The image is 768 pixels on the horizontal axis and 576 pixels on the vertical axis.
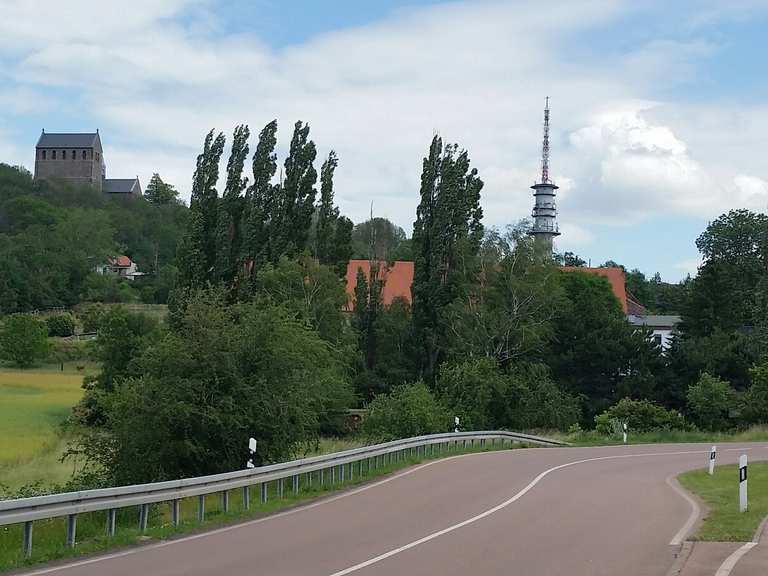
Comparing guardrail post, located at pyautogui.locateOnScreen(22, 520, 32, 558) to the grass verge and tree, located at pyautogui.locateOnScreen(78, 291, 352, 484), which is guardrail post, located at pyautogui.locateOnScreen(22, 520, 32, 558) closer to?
the grass verge

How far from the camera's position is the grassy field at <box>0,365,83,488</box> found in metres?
30.3

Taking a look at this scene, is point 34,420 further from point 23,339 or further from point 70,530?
point 70,530

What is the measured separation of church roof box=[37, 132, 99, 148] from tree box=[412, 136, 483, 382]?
153 m

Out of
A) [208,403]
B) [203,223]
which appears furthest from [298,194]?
[208,403]

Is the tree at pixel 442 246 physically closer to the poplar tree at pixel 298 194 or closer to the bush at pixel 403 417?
the poplar tree at pixel 298 194

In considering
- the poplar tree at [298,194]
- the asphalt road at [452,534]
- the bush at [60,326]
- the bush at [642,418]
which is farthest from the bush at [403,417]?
the bush at [60,326]

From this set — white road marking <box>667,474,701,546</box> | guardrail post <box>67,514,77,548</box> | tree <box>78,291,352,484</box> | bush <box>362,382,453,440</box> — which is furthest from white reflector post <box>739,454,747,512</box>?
bush <box>362,382,453,440</box>

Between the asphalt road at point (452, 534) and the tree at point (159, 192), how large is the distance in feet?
578

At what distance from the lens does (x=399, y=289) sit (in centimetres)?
8894

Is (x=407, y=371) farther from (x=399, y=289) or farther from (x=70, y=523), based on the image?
(x=70, y=523)

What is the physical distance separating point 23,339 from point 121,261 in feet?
207

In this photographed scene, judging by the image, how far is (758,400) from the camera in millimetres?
52812

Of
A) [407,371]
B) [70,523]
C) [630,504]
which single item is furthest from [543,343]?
[70,523]

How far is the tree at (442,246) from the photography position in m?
58.5
